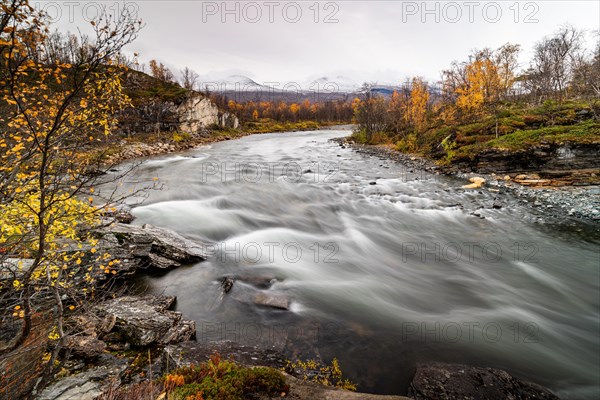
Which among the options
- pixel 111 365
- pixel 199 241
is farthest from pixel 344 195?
pixel 111 365

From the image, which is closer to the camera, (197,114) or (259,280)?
(259,280)

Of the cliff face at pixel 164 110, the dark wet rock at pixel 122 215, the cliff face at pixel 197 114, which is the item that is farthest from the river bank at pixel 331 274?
the cliff face at pixel 197 114

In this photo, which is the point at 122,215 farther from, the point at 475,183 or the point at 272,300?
the point at 475,183

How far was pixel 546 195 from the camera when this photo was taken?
14.2 m

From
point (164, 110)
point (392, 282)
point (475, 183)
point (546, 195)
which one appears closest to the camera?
point (392, 282)

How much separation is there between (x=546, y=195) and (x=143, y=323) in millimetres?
18069

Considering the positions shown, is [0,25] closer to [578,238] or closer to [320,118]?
[578,238]

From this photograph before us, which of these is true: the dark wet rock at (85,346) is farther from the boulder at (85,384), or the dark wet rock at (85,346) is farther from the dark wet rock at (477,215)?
the dark wet rock at (477,215)

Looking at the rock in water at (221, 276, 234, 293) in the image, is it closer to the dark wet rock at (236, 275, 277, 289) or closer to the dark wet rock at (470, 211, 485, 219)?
the dark wet rock at (236, 275, 277, 289)

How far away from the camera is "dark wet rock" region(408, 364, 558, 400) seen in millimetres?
4211

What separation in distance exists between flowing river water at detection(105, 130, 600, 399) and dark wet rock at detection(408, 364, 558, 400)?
0.42 metres

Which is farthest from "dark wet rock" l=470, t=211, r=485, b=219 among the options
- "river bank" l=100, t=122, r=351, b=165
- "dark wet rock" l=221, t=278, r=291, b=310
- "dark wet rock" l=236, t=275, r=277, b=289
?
"river bank" l=100, t=122, r=351, b=165

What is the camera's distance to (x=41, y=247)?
3.13 metres

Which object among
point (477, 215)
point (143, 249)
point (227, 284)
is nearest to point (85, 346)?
point (227, 284)
